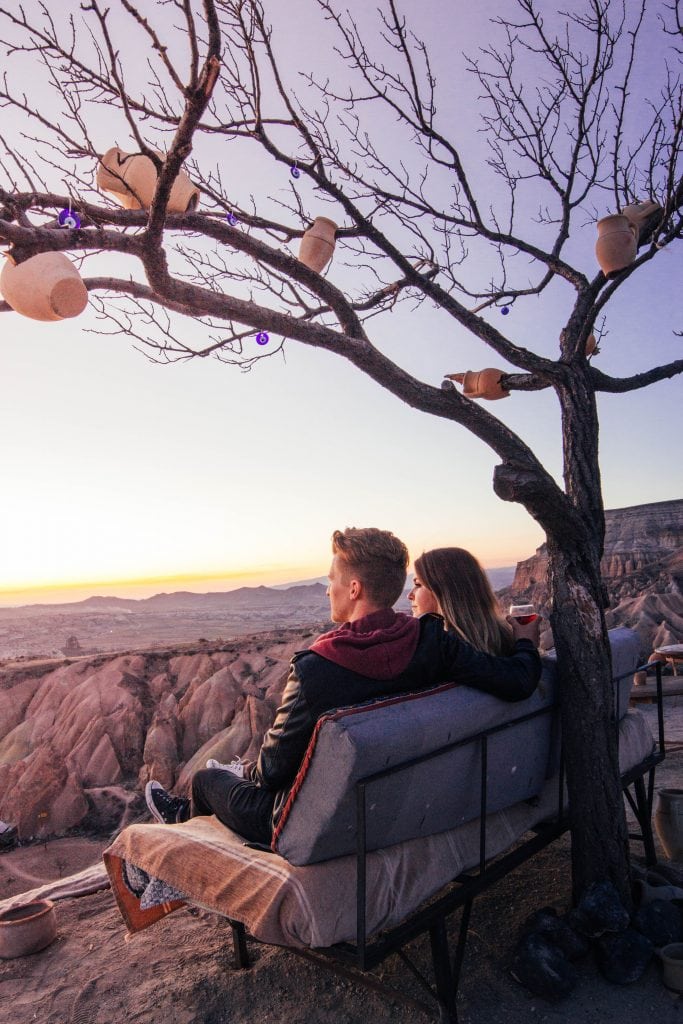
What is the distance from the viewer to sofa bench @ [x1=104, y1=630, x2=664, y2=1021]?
2129mm

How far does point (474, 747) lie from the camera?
2568 millimetres

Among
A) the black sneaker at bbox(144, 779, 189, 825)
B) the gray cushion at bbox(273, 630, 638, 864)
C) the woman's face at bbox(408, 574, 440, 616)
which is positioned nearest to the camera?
the gray cushion at bbox(273, 630, 638, 864)

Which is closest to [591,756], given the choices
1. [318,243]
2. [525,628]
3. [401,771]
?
[525,628]

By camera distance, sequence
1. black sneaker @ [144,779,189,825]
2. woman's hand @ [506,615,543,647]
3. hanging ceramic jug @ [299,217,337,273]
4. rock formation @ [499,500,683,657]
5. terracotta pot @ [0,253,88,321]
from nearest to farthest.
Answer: terracotta pot @ [0,253,88,321] < black sneaker @ [144,779,189,825] < woman's hand @ [506,615,543,647] < hanging ceramic jug @ [299,217,337,273] < rock formation @ [499,500,683,657]

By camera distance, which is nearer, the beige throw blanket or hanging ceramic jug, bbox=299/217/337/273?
the beige throw blanket

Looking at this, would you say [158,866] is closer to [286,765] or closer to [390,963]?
[286,765]

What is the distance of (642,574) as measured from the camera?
20906 millimetres

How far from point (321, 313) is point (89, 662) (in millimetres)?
14596

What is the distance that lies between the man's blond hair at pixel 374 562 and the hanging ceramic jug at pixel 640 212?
2796 millimetres

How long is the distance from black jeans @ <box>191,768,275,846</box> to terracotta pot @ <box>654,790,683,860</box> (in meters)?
2.50

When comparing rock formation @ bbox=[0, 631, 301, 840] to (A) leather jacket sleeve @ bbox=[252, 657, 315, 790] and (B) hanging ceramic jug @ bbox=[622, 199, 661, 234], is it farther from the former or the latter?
(B) hanging ceramic jug @ bbox=[622, 199, 661, 234]

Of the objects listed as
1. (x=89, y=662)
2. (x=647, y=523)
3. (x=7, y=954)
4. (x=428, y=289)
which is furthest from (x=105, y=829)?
(x=647, y=523)

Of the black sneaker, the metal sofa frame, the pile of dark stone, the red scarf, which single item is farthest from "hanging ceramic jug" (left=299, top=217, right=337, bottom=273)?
the pile of dark stone

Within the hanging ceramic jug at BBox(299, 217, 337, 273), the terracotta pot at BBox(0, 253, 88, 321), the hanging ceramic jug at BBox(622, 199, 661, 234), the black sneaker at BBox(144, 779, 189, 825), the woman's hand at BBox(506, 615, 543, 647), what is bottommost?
the black sneaker at BBox(144, 779, 189, 825)
